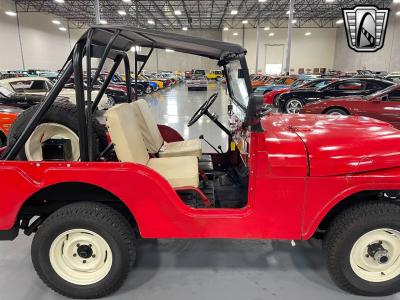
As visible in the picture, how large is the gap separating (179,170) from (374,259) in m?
1.53

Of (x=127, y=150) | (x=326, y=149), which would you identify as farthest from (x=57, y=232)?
(x=326, y=149)

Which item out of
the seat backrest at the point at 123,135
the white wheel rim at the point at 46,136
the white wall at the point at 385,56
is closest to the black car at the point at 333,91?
the seat backrest at the point at 123,135

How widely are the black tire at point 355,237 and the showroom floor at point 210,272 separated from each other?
10 cm

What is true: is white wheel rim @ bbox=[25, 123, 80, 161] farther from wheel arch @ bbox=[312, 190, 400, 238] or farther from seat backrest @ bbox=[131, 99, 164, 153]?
Result: wheel arch @ bbox=[312, 190, 400, 238]

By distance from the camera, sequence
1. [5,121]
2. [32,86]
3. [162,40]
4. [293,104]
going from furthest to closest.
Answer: [293,104]
[32,86]
[5,121]
[162,40]

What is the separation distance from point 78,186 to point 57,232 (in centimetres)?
32

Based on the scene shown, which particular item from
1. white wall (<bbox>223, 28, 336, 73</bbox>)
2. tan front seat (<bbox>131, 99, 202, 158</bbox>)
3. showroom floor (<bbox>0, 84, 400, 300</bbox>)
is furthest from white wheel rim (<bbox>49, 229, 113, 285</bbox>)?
white wall (<bbox>223, 28, 336, 73</bbox>)

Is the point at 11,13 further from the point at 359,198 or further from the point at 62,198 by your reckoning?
the point at 359,198

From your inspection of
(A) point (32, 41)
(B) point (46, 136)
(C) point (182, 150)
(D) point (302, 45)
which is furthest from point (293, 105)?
(D) point (302, 45)

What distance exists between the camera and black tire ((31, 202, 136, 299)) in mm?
2008

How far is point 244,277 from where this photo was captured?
2.31 meters

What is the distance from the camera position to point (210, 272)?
237 cm

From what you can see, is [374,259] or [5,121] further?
[5,121]

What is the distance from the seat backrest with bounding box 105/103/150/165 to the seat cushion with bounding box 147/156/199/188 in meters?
0.20
